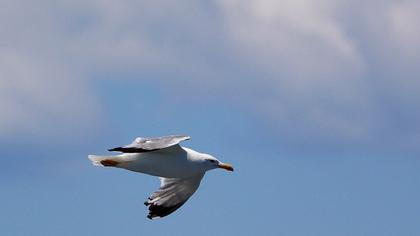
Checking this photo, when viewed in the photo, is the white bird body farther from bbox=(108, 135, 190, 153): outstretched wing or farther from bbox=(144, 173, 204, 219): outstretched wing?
bbox=(144, 173, 204, 219): outstretched wing

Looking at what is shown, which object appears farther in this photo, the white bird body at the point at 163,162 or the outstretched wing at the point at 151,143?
the white bird body at the point at 163,162

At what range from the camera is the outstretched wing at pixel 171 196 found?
29656 millimetres

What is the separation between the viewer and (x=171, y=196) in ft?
97.9

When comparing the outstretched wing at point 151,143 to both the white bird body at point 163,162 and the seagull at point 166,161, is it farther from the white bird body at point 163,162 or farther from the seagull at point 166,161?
the white bird body at point 163,162

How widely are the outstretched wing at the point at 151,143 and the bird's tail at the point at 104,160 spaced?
4.38ft

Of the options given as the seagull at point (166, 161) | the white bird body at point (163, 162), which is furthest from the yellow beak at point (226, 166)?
the white bird body at point (163, 162)

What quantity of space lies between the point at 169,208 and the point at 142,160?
2.66 m

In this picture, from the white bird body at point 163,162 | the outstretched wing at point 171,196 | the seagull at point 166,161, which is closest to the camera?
the seagull at point 166,161

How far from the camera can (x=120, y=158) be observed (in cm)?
2769

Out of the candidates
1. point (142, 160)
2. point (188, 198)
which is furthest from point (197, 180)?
point (142, 160)

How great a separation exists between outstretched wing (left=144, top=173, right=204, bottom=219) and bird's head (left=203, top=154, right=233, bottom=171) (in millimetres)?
1176

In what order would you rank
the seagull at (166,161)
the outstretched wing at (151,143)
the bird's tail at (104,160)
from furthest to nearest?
the bird's tail at (104,160)
the seagull at (166,161)
the outstretched wing at (151,143)

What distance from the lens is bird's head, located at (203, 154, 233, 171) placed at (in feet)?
92.5

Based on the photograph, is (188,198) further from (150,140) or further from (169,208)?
(150,140)
